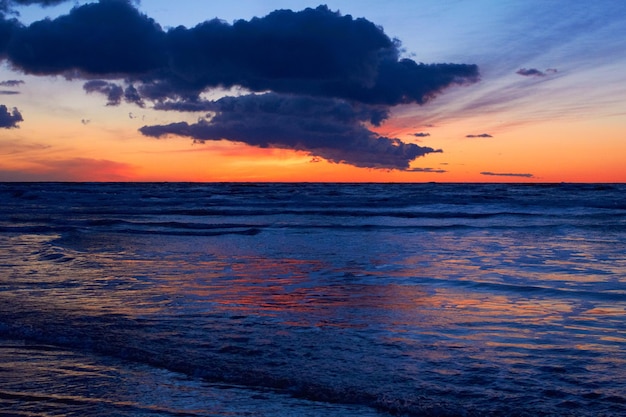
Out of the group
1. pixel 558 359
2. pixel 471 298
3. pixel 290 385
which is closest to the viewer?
pixel 290 385

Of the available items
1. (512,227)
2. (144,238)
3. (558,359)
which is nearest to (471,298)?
(558,359)

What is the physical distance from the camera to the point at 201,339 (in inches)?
211

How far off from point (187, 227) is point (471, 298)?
13.7 metres

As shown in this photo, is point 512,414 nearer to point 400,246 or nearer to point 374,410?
point 374,410

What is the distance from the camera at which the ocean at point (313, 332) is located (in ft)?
12.9

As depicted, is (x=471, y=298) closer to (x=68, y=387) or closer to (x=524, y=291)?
(x=524, y=291)

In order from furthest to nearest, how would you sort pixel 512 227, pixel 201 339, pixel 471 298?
pixel 512 227, pixel 471 298, pixel 201 339

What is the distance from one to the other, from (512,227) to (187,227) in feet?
35.7

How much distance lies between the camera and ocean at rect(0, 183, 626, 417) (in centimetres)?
393

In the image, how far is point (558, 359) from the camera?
4801 mm

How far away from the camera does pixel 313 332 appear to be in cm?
567

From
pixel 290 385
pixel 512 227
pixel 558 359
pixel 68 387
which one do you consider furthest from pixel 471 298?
pixel 512 227

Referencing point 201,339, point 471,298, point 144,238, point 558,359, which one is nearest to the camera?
point 558,359

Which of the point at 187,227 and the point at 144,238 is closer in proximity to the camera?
the point at 144,238
